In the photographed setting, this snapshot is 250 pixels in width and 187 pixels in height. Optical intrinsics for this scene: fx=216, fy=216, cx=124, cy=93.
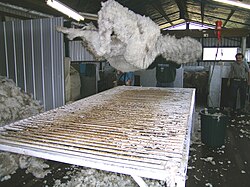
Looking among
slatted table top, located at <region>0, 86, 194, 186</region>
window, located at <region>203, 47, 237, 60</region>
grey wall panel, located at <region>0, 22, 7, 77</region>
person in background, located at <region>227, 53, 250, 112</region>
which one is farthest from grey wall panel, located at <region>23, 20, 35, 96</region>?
window, located at <region>203, 47, 237, 60</region>

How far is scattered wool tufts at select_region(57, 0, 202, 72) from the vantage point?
1630mm

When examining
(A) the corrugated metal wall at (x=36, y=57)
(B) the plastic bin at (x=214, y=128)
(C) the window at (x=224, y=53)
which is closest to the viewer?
(B) the plastic bin at (x=214, y=128)

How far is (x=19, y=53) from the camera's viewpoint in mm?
3689

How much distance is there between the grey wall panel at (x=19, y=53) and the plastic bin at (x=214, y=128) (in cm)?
302

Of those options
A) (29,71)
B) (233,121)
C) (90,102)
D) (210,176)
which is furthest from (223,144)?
(29,71)

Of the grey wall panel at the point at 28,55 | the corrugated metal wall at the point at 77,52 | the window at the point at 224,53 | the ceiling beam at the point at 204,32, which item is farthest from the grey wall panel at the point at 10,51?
the window at the point at 224,53

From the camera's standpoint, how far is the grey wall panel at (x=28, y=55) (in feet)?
11.6

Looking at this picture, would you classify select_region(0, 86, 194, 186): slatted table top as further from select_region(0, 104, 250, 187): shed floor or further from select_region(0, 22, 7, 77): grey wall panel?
select_region(0, 22, 7, 77): grey wall panel

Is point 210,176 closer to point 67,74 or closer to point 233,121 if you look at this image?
point 233,121

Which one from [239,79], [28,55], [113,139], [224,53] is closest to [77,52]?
[28,55]

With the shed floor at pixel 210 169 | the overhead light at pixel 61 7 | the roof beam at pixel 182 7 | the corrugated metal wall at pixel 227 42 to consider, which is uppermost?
the roof beam at pixel 182 7

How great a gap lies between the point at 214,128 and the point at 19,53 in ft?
10.9

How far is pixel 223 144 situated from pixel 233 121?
1.45 m

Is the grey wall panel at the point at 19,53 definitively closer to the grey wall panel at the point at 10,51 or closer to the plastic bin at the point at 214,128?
the grey wall panel at the point at 10,51
